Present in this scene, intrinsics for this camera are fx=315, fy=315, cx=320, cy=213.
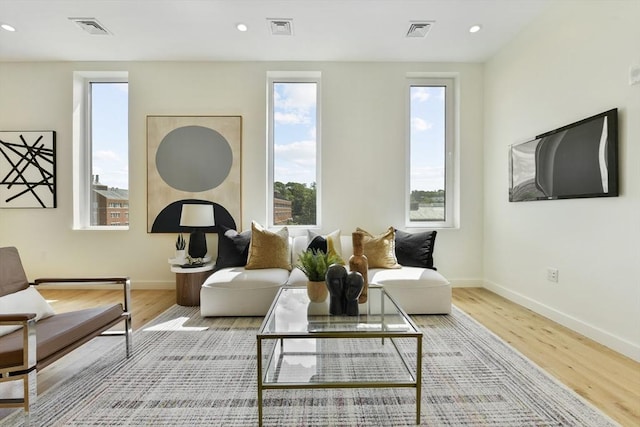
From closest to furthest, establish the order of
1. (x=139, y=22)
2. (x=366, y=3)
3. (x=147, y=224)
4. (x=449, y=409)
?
(x=449, y=409)
(x=366, y=3)
(x=139, y=22)
(x=147, y=224)

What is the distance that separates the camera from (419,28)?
3.30 metres

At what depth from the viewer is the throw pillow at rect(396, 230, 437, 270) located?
3.44 metres

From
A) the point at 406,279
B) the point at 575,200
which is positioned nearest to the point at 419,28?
the point at 575,200

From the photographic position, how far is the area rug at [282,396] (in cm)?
154

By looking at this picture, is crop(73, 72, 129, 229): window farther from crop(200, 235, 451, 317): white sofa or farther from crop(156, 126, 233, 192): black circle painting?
crop(200, 235, 451, 317): white sofa

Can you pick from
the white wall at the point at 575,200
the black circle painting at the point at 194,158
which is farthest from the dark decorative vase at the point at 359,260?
the black circle painting at the point at 194,158

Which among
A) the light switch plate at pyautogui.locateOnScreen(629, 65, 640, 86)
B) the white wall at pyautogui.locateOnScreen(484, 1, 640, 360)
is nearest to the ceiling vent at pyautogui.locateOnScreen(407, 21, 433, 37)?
the white wall at pyautogui.locateOnScreen(484, 1, 640, 360)

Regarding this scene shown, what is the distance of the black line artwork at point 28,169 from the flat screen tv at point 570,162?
5617 mm

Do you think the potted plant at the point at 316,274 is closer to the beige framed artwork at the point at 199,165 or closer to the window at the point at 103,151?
the beige framed artwork at the point at 199,165

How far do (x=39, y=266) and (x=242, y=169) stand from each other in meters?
2.93

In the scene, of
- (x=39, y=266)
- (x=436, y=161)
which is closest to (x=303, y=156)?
(x=436, y=161)

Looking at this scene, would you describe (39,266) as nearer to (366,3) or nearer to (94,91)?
(94,91)

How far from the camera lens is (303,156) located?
13.8ft

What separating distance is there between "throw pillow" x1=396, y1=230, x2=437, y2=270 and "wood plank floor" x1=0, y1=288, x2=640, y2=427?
0.60 m
